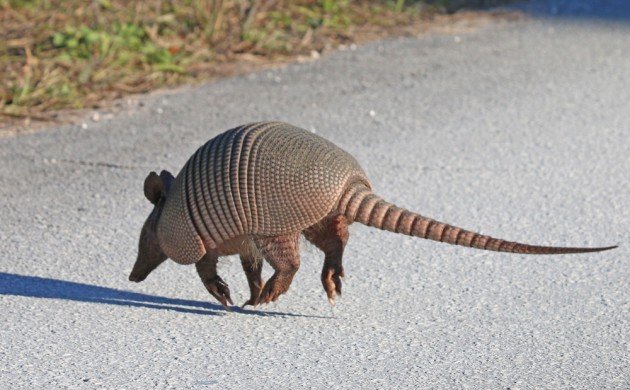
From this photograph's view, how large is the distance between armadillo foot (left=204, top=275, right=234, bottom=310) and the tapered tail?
0.62 meters

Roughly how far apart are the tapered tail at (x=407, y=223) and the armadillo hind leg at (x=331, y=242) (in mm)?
93

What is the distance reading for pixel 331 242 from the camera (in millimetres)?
4582

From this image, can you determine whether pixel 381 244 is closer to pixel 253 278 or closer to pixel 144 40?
pixel 253 278

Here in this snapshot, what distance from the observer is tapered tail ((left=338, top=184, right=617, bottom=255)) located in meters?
4.12

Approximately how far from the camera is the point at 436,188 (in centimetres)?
641

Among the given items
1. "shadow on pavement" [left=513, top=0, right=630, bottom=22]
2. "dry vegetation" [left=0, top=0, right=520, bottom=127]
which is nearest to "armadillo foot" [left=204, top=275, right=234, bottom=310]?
"dry vegetation" [left=0, top=0, right=520, bottom=127]

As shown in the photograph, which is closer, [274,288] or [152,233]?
[274,288]

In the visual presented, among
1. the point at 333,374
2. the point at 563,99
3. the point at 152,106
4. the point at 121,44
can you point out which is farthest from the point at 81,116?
the point at 333,374

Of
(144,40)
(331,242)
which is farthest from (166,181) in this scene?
(144,40)

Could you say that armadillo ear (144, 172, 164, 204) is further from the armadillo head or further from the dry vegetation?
the dry vegetation

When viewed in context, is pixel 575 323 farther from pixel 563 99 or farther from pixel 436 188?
pixel 563 99

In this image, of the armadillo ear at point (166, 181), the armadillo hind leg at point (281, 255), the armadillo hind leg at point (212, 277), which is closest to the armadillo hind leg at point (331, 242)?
the armadillo hind leg at point (281, 255)

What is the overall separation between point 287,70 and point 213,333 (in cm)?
441

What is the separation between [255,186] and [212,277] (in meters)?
0.49
